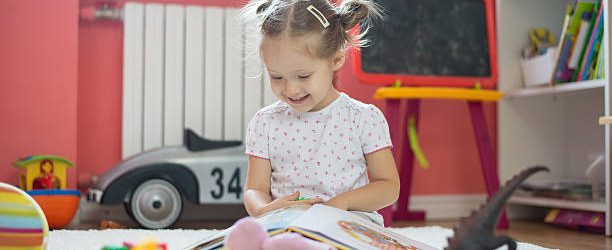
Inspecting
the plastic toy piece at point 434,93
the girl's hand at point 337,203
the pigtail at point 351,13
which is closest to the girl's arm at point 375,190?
the girl's hand at point 337,203

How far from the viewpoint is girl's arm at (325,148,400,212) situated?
1130mm

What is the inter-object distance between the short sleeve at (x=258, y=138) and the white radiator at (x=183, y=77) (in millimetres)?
1106

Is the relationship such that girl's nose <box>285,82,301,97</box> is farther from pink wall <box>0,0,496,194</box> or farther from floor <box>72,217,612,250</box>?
pink wall <box>0,0,496,194</box>

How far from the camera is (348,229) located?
0.93 metres

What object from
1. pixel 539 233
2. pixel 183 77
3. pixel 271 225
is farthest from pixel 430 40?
pixel 271 225

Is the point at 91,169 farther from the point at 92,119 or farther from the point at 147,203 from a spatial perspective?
the point at 147,203

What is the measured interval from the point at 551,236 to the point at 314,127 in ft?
3.41

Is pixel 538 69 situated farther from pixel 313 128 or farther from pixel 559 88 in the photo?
pixel 313 128

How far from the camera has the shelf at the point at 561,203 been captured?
2.13 metres

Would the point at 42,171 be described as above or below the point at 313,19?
below

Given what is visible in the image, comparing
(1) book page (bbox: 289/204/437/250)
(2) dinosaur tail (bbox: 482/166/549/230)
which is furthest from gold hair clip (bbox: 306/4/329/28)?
(2) dinosaur tail (bbox: 482/166/549/230)

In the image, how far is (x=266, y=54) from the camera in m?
1.15

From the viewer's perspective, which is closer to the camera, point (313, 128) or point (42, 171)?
point (313, 128)

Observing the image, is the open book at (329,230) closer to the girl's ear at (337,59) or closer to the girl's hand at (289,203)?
the girl's hand at (289,203)
